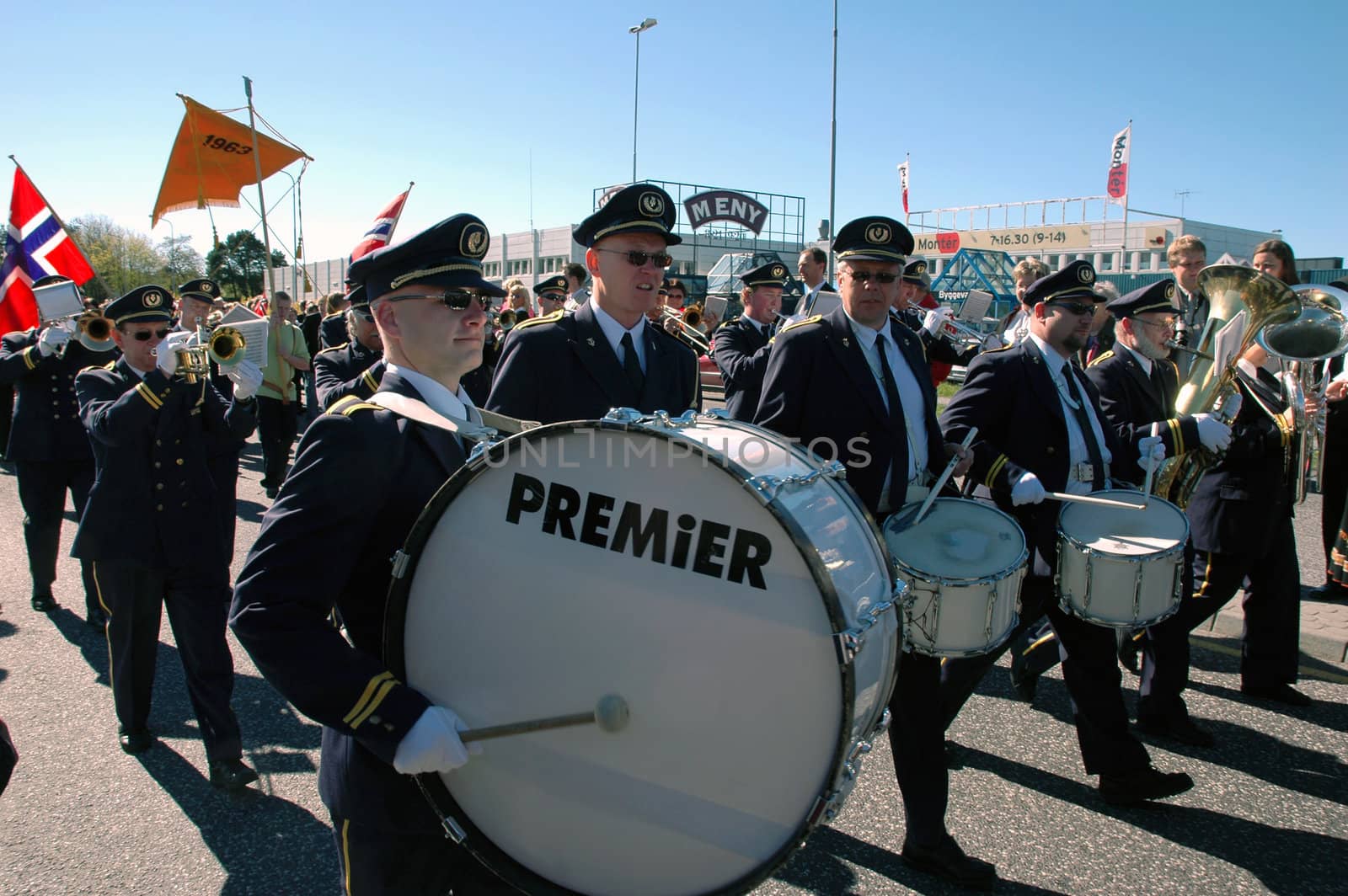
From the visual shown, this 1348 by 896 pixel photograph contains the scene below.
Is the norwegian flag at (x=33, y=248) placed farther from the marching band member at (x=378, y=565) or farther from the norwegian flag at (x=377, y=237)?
the marching band member at (x=378, y=565)

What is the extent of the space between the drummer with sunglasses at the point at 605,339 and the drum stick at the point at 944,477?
3.23ft

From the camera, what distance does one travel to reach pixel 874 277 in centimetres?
342

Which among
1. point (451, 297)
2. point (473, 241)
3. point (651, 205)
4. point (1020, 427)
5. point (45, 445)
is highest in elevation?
point (651, 205)

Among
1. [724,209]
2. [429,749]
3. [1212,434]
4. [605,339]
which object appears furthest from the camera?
[724,209]

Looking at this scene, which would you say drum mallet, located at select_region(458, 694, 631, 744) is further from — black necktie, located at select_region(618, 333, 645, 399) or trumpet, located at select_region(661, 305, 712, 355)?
trumpet, located at select_region(661, 305, 712, 355)

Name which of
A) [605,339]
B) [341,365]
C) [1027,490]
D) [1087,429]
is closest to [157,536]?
[341,365]

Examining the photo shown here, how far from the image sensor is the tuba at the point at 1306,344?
4.20 meters

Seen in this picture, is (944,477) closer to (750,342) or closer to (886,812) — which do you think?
(886,812)

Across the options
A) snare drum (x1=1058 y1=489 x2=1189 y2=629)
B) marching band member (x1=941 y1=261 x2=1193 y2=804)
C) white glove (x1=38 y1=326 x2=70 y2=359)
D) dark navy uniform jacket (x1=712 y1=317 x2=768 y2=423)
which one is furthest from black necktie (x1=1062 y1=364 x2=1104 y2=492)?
white glove (x1=38 y1=326 x2=70 y2=359)

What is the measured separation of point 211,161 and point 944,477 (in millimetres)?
9300

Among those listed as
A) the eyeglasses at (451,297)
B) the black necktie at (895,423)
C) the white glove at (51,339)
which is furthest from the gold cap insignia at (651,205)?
the white glove at (51,339)

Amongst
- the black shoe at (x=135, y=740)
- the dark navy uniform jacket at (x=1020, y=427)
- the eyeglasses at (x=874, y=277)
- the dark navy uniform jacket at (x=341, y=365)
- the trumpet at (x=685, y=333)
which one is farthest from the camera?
the dark navy uniform jacket at (x=341, y=365)

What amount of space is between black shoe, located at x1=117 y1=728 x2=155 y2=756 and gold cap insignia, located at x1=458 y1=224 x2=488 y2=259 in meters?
3.14

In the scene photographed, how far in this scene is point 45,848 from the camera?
3.18 m
